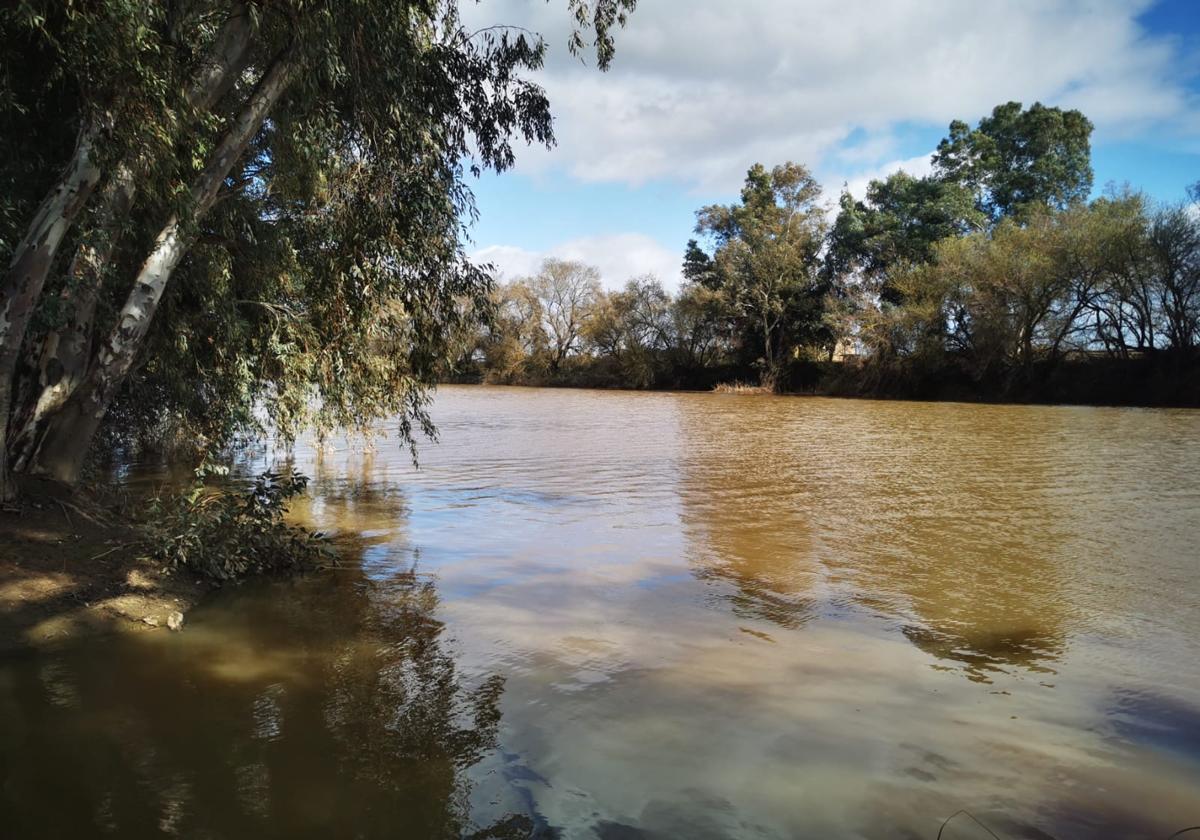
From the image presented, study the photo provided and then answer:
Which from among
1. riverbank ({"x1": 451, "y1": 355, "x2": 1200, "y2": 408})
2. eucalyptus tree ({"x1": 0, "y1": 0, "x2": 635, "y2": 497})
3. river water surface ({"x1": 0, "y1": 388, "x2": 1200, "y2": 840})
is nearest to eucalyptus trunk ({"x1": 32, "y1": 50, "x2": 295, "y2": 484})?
eucalyptus tree ({"x1": 0, "y1": 0, "x2": 635, "y2": 497})

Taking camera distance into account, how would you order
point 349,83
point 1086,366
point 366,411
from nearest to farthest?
point 349,83
point 366,411
point 1086,366

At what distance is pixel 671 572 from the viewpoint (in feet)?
21.6

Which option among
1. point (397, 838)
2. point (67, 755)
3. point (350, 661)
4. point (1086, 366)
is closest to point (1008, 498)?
point (350, 661)

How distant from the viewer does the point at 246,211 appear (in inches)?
302

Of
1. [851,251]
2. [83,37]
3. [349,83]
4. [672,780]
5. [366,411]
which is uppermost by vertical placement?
[851,251]

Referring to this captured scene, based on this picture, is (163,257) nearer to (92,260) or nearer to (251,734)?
(92,260)

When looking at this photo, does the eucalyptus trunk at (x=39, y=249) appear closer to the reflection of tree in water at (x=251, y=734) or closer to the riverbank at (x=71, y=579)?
the riverbank at (x=71, y=579)

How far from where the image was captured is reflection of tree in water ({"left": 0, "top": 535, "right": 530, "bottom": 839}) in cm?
280

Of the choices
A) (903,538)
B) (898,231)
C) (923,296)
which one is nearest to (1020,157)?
(898,231)

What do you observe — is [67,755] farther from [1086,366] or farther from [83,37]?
[1086,366]

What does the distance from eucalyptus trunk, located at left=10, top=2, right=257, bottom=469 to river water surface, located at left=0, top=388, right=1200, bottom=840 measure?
2.27 meters

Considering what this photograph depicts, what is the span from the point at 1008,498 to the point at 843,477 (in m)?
2.62

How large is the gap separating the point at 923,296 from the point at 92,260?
3716 cm

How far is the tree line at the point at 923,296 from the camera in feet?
101
